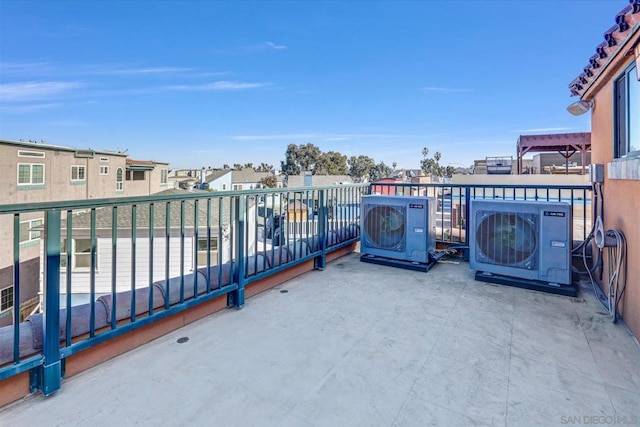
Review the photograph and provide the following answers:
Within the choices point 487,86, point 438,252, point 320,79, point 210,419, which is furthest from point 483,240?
point 320,79

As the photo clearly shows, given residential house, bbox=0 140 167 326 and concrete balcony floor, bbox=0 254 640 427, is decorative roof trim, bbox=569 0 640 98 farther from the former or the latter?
residential house, bbox=0 140 167 326

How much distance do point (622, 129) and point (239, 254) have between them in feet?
10.5

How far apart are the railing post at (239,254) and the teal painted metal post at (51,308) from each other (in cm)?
119

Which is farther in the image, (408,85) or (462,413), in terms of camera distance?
(408,85)

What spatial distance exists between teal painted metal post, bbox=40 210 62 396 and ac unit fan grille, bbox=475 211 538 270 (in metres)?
3.42

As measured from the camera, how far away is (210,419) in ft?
4.36

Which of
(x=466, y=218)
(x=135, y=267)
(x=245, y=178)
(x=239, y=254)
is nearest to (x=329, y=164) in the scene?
(x=245, y=178)

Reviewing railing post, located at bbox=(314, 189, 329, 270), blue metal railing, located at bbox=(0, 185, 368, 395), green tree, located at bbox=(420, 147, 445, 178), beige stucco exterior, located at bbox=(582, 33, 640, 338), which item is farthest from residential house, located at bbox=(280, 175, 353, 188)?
green tree, located at bbox=(420, 147, 445, 178)

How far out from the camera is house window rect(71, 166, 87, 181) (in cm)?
1705

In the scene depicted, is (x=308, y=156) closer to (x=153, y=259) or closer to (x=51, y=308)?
(x=153, y=259)

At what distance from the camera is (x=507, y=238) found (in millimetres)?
3129

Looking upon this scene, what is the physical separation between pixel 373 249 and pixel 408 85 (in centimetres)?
1548

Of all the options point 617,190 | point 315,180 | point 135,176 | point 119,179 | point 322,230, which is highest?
point 315,180

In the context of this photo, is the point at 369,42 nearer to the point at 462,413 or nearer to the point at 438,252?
the point at 438,252
